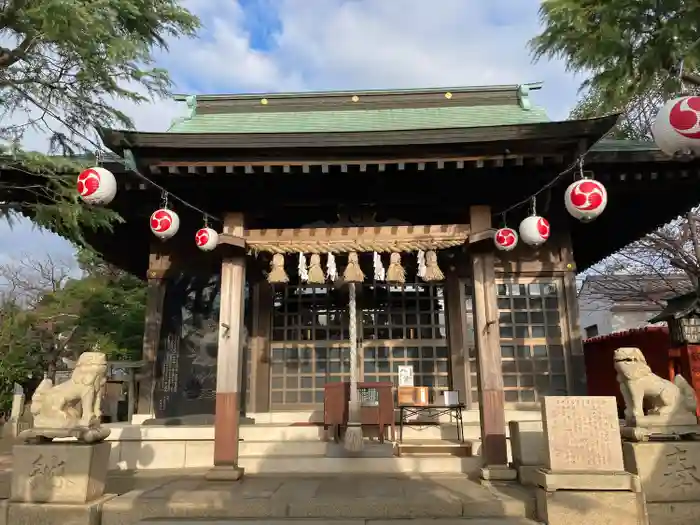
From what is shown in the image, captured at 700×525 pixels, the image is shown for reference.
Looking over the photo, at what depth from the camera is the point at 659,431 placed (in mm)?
5953

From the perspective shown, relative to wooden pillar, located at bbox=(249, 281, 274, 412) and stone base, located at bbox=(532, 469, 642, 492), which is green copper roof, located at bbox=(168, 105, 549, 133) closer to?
wooden pillar, located at bbox=(249, 281, 274, 412)

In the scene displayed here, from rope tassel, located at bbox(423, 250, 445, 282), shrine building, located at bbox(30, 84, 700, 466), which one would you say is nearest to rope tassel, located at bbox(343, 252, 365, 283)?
shrine building, located at bbox(30, 84, 700, 466)

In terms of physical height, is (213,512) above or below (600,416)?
below

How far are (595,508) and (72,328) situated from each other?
2128 centimetres

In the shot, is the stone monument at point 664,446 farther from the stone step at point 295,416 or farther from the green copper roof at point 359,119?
the green copper roof at point 359,119

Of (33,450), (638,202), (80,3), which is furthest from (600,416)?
(80,3)

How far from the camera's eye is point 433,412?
9383 mm

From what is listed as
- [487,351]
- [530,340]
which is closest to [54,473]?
[487,351]

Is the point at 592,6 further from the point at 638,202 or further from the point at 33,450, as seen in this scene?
the point at 33,450

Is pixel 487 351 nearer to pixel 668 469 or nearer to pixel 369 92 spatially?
pixel 668 469

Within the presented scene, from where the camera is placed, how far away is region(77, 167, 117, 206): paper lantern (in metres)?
6.44

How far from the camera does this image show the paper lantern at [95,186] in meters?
6.44

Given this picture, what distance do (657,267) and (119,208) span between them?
19654 millimetres

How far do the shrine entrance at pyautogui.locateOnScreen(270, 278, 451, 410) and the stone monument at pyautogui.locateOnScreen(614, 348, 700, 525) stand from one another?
442 cm
